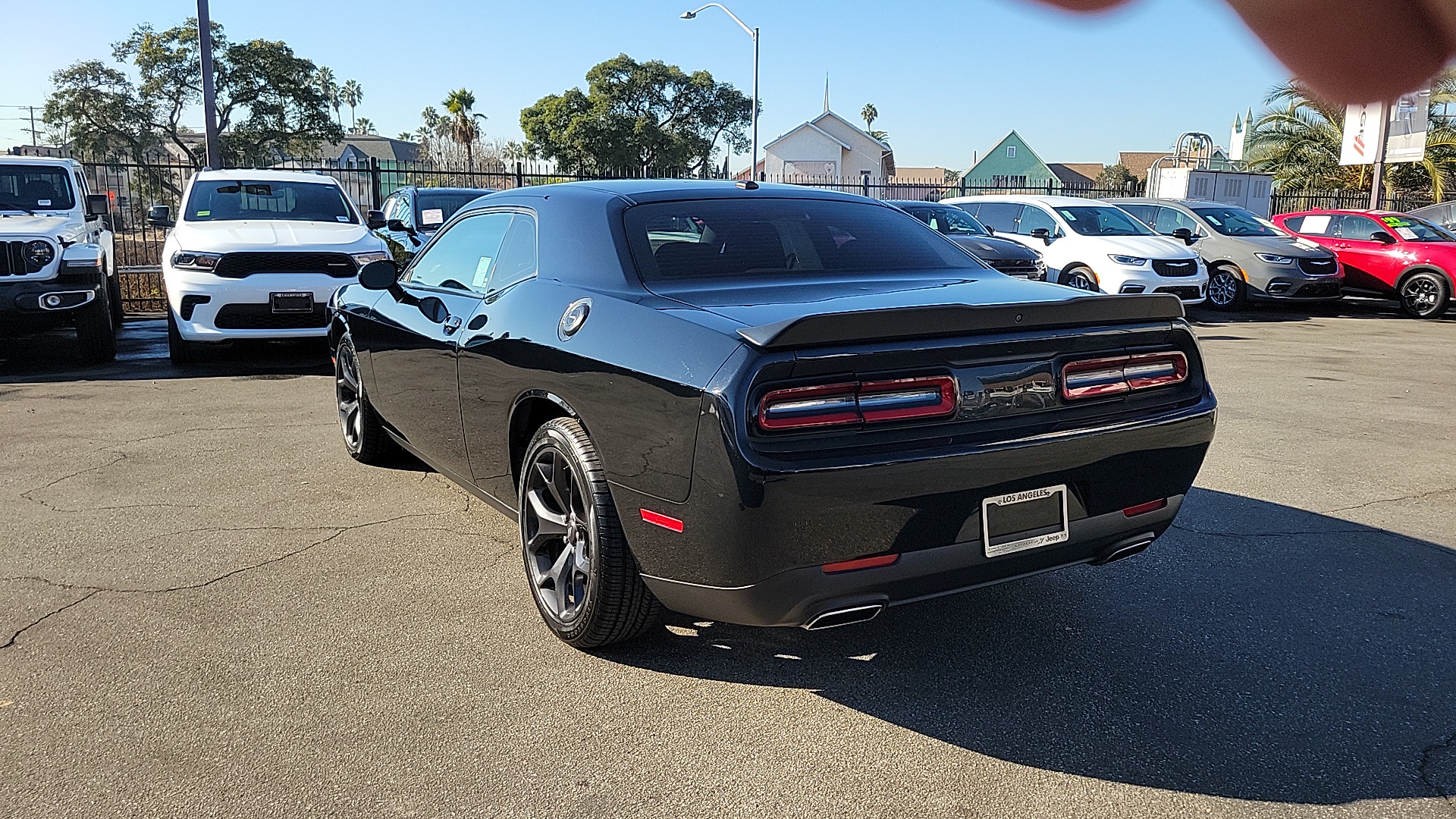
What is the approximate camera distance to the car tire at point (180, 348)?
9016mm

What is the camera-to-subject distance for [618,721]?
3.01 meters

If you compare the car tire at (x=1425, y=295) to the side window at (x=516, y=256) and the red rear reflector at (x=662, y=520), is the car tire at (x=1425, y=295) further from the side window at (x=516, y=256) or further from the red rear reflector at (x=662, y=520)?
the red rear reflector at (x=662, y=520)

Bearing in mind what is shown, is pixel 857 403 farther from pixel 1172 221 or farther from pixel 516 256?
pixel 1172 221

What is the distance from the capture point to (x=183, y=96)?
39.1 m

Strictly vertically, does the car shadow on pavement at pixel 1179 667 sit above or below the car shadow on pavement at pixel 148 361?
above

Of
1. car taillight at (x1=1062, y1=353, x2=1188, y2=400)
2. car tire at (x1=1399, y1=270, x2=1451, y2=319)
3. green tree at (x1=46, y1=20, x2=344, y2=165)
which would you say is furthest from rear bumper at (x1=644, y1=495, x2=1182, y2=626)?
green tree at (x1=46, y1=20, x2=344, y2=165)

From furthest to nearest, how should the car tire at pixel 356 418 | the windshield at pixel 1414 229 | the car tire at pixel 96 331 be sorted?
the windshield at pixel 1414 229 → the car tire at pixel 96 331 → the car tire at pixel 356 418

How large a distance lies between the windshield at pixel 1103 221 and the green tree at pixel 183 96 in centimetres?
3151

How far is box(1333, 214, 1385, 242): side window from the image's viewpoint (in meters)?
15.4

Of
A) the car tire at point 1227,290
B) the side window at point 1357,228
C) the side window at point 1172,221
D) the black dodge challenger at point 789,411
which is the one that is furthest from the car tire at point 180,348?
the side window at point 1357,228

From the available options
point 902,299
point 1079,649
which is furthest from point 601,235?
point 1079,649

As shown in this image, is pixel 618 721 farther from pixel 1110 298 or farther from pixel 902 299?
pixel 1110 298

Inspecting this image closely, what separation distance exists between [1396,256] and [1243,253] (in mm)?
2197

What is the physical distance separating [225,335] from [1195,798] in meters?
8.16
